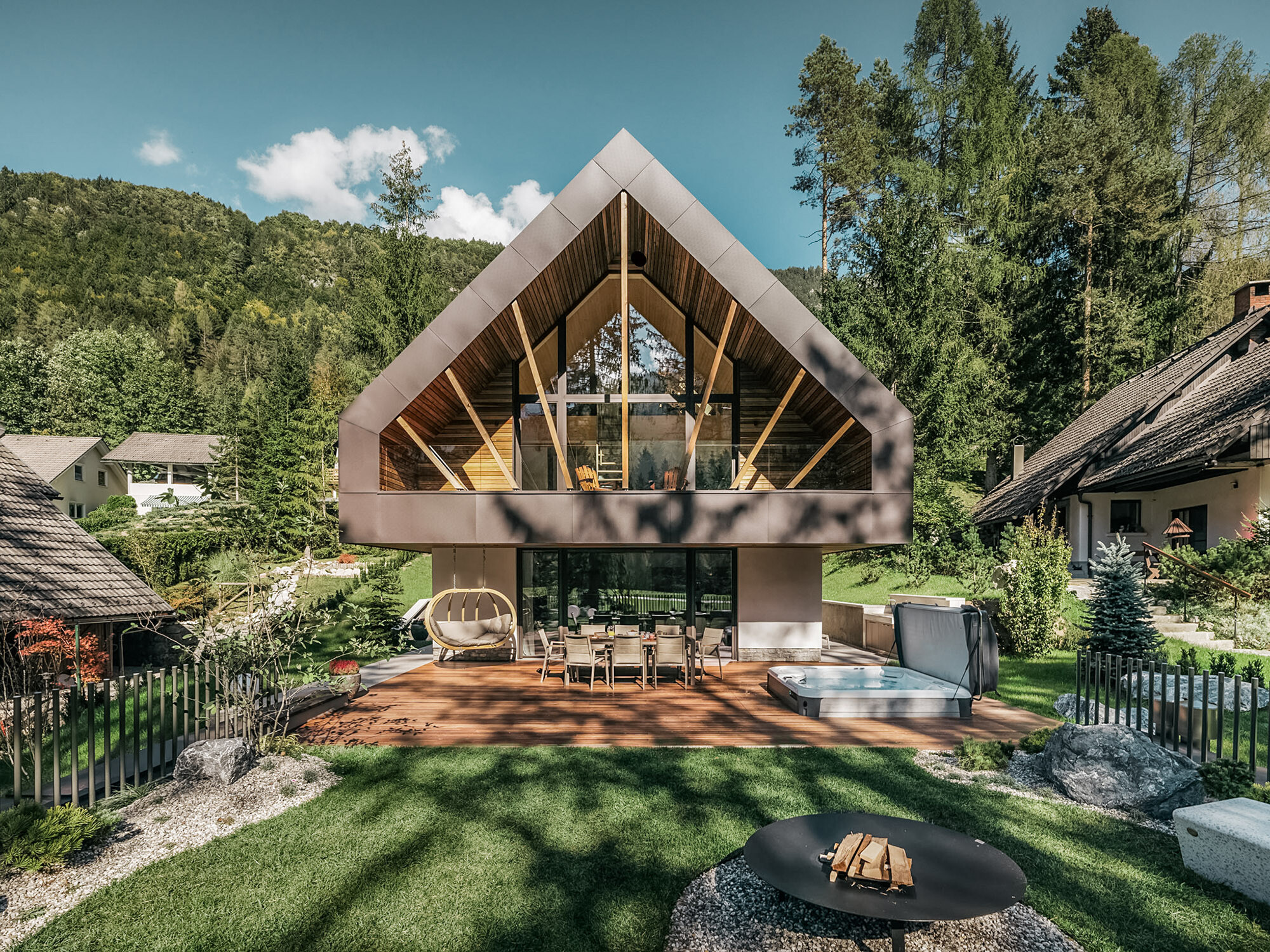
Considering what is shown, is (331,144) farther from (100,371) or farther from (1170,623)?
(1170,623)

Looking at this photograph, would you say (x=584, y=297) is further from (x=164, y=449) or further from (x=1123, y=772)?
(x=164, y=449)

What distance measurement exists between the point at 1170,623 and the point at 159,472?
150ft

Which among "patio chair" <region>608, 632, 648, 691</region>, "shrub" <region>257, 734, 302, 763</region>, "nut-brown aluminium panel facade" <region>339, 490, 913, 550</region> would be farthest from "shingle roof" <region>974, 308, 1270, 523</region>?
"shrub" <region>257, 734, 302, 763</region>

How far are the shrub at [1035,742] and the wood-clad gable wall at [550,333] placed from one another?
4019 millimetres

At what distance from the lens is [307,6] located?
17.2 meters

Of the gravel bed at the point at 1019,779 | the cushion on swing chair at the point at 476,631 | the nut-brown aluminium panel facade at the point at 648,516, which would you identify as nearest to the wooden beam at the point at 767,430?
the nut-brown aluminium panel facade at the point at 648,516

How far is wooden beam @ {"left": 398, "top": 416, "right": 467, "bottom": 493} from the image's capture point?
9.65 meters

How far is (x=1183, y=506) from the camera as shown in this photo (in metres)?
15.9

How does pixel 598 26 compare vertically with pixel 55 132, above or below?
above

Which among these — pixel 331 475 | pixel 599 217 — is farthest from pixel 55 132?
pixel 599 217

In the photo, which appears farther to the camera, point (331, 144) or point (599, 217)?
point (331, 144)

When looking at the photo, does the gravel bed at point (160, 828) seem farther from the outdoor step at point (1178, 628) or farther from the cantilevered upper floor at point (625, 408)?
the outdoor step at point (1178, 628)

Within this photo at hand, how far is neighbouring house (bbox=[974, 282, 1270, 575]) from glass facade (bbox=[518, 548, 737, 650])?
8111 mm

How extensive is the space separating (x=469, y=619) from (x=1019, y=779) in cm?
911
